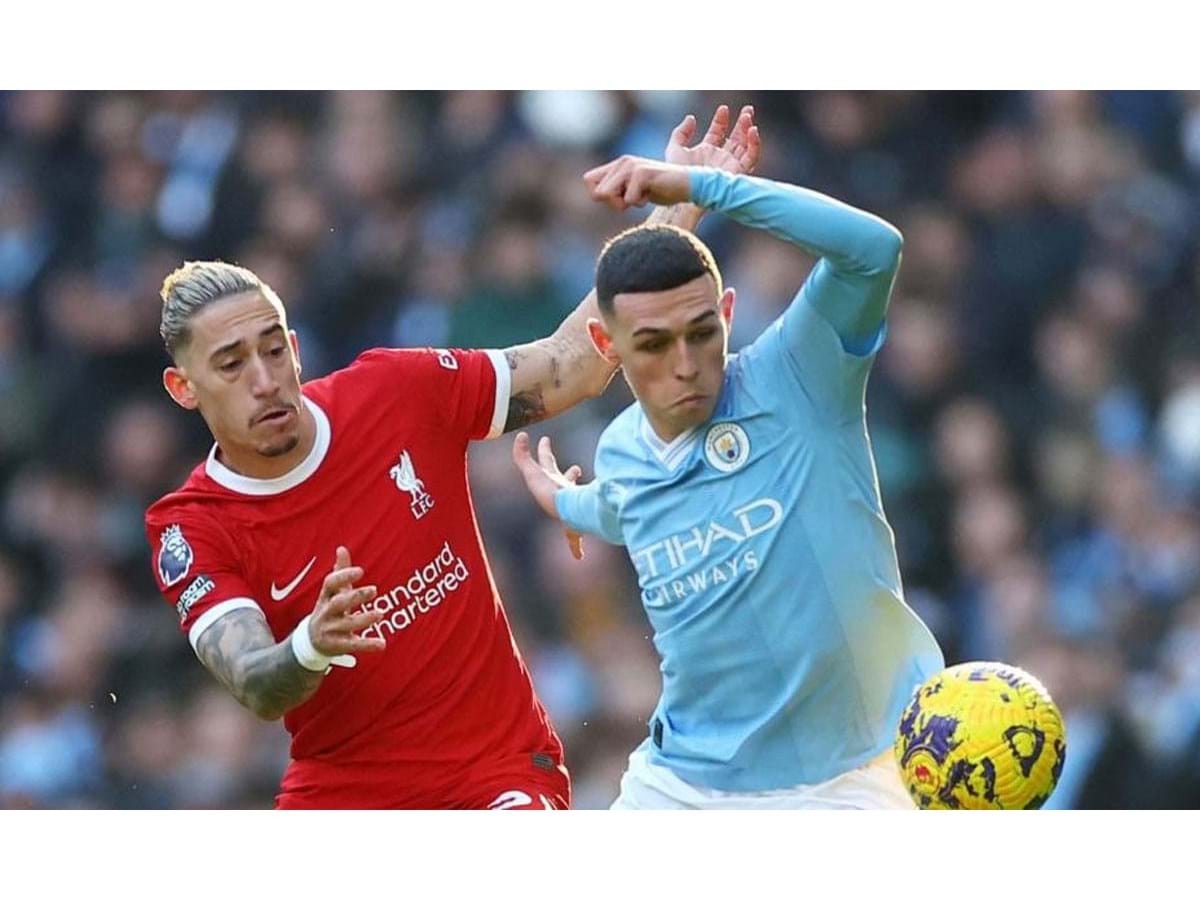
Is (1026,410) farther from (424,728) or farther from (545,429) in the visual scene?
(424,728)

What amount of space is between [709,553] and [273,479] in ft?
4.15

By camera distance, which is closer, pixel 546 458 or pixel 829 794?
pixel 829 794

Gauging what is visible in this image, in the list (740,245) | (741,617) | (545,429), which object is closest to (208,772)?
(545,429)

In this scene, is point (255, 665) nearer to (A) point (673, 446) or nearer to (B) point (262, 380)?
(B) point (262, 380)

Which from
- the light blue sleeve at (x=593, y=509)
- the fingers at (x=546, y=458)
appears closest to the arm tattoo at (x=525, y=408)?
the fingers at (x=546, y=458)

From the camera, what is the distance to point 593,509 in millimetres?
5586

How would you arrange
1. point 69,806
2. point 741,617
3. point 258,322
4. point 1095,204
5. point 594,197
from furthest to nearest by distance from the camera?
point 1095,204, point 69,806, point 258,322, point 741,617, point 594,197

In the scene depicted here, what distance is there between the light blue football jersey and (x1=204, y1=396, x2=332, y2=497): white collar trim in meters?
0.93

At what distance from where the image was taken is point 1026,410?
9586mm

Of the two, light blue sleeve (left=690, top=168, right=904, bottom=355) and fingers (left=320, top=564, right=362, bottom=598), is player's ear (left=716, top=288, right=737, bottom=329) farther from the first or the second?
fingers (left=320, top=564, right=362, bottom=598)

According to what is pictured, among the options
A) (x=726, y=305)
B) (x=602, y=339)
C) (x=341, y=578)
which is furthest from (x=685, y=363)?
(x=341, y=578)

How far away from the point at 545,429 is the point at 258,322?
414 cm

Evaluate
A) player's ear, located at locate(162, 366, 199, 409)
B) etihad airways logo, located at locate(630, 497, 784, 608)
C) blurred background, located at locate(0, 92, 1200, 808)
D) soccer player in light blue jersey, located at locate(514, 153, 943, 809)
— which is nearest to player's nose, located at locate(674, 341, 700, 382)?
soccer player in light blue jersey, located at locate(514, 153, 943, 809)

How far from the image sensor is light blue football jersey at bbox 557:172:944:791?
514cm
